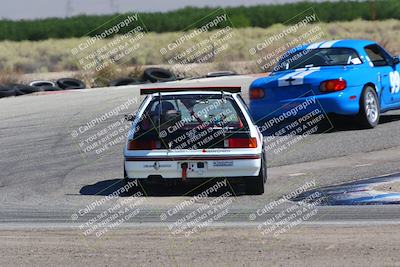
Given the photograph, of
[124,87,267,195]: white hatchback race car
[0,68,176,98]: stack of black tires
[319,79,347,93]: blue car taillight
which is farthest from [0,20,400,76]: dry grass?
[124,87,267,195]: white hatchback race car

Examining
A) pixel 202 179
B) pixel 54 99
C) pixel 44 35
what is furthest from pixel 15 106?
pixel 44 35

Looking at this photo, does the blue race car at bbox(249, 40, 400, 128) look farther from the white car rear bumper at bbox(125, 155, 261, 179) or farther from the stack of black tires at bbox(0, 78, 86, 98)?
the stack of black tires at bbox(0, 78, 86, 98)

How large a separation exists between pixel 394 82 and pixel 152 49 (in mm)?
26431

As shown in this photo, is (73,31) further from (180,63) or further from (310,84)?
(310,84)

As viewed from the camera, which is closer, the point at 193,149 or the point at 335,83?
the point at 193,149

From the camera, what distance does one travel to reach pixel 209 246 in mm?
7613

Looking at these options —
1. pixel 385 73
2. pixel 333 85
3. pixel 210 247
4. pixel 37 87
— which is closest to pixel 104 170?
pixel 333 85

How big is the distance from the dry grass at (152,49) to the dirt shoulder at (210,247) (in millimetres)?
19622

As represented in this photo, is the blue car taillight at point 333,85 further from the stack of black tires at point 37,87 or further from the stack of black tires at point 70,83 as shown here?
the stack of black tires at point 70,83

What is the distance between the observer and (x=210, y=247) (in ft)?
24.8

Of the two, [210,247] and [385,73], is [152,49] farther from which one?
[210,247]

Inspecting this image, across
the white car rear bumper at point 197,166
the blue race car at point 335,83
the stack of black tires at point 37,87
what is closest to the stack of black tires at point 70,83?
the stack of black tires at point 37,87

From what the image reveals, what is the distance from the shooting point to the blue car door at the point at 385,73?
50.2ft

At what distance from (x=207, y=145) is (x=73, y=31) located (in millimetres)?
38704
